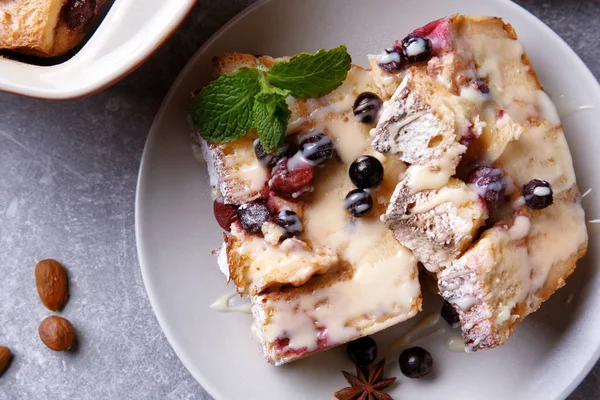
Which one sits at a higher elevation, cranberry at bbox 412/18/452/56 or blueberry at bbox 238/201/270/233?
cranberry at bbox 412/18/452/56

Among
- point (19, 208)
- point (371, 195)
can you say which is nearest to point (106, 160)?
point (19, 208)

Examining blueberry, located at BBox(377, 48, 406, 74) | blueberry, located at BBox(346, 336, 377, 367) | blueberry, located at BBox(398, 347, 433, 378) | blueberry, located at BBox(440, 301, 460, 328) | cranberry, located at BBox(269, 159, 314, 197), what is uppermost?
blueberry, located at BBox(377, 48, 406, 74)

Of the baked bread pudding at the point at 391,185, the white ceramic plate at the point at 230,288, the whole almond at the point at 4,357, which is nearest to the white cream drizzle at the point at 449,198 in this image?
the baked bread pudding at the point at 391,185

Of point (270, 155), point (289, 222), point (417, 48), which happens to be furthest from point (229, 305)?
point (417, 48)

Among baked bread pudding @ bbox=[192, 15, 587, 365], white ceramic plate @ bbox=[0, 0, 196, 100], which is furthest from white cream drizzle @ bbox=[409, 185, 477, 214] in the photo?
white ceramic plate @ bbox=[0, 0, 196, 100]

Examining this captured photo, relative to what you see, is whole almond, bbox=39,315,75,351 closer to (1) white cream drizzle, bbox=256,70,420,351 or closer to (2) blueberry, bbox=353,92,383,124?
(1) white cream drizzle, bbox=256,70,420,351

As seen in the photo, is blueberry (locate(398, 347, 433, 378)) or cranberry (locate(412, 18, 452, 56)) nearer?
cranberry (locate(412, 18, 452, 56))

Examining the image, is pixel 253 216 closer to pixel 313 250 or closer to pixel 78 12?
pixel 313 250
